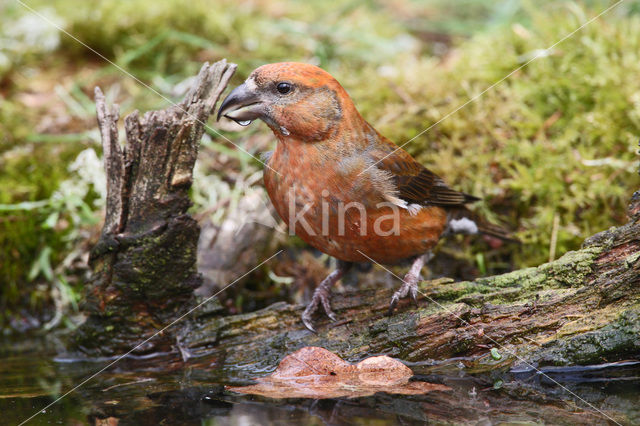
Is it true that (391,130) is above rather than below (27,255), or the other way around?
above

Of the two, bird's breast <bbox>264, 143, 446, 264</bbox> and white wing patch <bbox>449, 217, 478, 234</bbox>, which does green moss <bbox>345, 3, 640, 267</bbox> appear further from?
bird's breast <bbox>264, 143, 446, 264</bbox>

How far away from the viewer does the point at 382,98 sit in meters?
6.38

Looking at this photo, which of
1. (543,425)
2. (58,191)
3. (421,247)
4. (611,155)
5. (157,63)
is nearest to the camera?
(543,425)

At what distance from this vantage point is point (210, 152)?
6340 mm

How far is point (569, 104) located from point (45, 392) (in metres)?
5.05

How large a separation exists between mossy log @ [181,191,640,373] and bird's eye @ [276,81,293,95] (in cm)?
142

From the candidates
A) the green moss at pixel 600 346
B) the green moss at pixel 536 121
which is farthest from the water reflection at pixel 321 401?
the green moss at pixel 536 121

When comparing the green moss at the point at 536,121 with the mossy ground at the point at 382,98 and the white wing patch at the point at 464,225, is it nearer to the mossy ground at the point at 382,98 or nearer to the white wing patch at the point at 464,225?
the mossy ground at the point at 382,98

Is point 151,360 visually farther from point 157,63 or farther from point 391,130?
point 157,63

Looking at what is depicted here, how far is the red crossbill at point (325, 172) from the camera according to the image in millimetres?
3701

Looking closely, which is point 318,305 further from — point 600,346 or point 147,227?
point 600,346

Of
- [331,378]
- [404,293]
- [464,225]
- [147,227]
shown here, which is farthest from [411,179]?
[147,227]

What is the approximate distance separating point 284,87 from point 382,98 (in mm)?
2833

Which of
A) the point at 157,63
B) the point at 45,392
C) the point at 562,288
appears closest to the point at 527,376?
the point at 562,288
